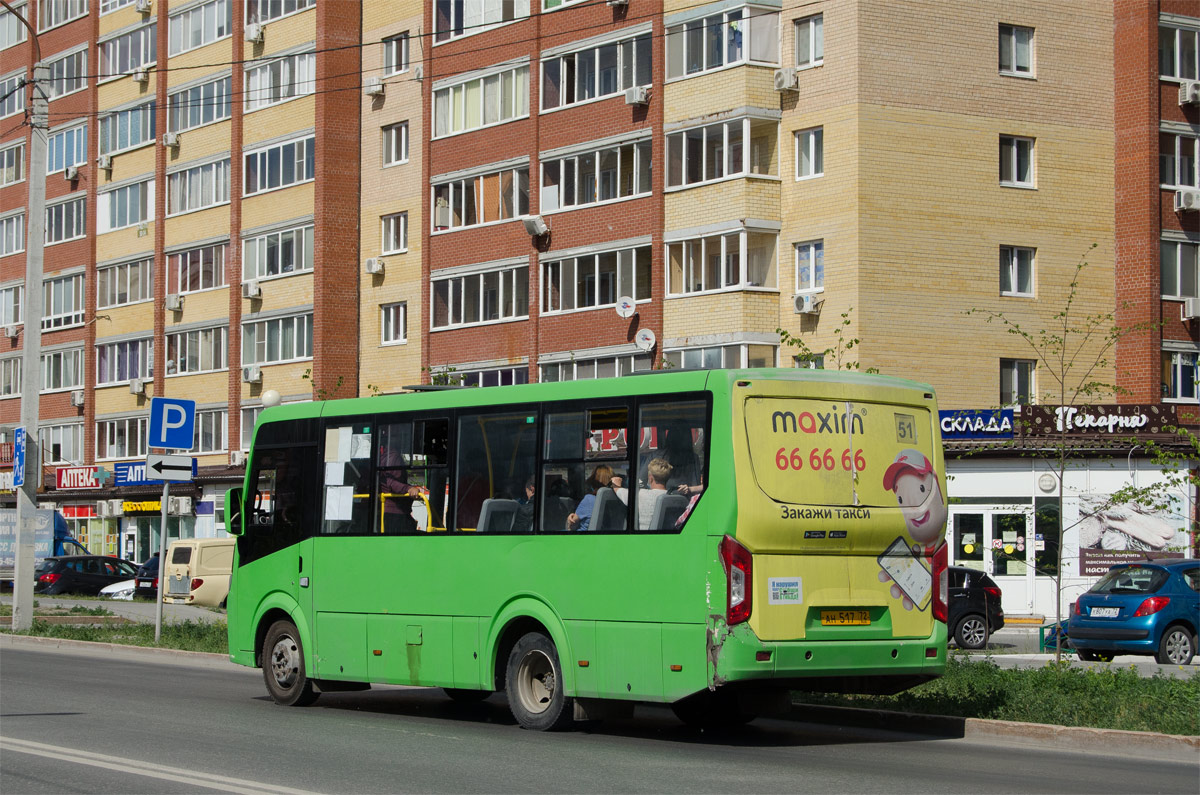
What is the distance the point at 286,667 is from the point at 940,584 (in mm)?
6888

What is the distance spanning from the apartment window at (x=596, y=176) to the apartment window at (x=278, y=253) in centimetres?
1157

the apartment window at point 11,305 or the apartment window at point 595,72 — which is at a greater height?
the apartment window at point 595,72

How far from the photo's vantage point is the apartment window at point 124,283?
60000 millimetres

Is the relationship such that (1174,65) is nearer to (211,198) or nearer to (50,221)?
(211,198)

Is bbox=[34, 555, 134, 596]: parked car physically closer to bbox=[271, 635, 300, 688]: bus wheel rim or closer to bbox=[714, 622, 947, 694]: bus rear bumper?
bbox=[271, 635, 300, 688]: bus wheel rim

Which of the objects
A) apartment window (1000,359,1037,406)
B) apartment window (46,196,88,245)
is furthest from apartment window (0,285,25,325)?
apartment window (1000,359,1037,406)

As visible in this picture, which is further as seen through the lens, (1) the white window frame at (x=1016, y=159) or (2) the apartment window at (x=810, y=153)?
(1) the white window frame at (x=1016, y=159)

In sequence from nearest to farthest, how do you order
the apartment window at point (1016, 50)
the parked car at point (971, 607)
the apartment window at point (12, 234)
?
the parked car at point (971, 607) → the apartment window at point (1016, 50) → the apartment window at point (12, 234)

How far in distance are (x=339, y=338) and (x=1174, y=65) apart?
85.9ft

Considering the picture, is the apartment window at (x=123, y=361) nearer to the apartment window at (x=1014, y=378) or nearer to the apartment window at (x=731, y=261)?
the apartment window at (x=731, y=261)

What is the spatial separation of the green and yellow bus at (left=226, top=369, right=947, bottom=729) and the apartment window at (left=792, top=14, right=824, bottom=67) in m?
25.1

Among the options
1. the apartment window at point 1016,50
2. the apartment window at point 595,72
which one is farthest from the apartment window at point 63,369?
the apartment window at point 1016,50

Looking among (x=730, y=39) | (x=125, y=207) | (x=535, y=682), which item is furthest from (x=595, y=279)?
(x=535, y=682)

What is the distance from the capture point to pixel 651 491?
12.8 metres
